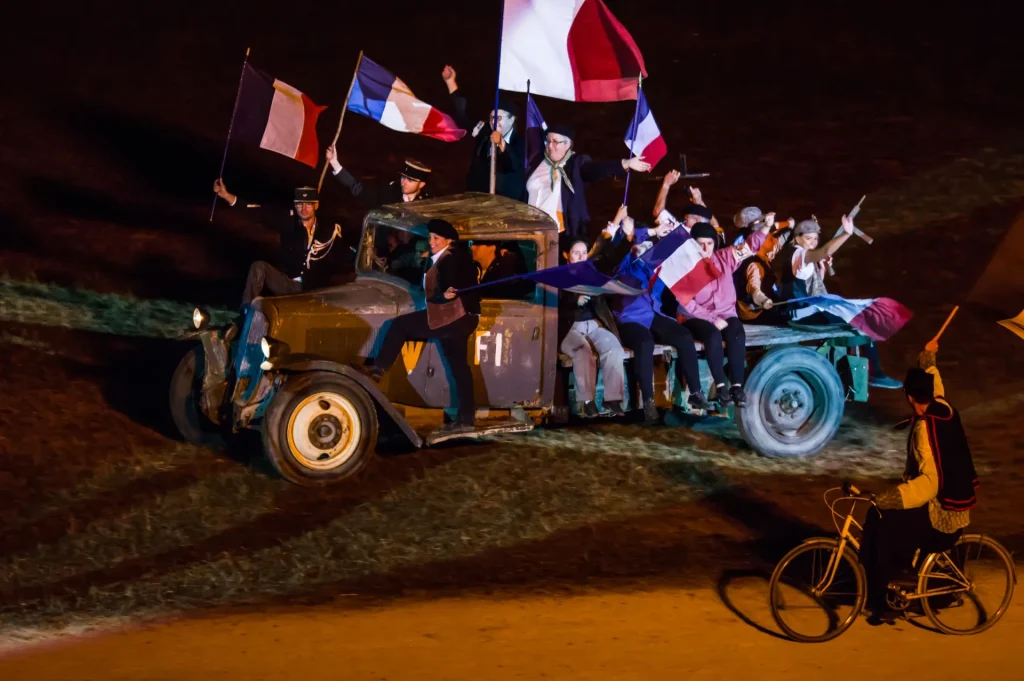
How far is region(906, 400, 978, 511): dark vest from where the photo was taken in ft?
25.1

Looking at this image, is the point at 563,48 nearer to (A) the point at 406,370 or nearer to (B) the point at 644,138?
(B) the point at 644,138

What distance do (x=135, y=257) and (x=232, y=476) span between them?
681 centimetres

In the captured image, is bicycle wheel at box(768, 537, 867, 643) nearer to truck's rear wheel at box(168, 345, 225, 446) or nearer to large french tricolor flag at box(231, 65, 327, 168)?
truck's rear wheel at box(168, 345, 225, 446)

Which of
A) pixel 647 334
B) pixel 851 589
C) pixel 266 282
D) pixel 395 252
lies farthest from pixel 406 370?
pixel 851 589

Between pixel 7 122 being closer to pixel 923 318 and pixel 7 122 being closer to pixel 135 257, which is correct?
pixel 135 257

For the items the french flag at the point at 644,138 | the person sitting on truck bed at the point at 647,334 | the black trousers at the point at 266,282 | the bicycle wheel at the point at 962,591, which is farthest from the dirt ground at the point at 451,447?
the french flag at the point at 644,138

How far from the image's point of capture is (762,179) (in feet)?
65.6

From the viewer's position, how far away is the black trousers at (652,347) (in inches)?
444

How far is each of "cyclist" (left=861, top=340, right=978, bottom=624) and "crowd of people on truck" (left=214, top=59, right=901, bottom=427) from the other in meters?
3.69

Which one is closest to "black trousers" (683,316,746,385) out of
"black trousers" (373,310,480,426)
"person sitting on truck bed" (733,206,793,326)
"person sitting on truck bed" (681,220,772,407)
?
"person sitting on truck bed" (681,220,772,407)

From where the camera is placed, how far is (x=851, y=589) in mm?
8031

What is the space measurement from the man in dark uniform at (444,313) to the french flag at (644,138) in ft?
8.70

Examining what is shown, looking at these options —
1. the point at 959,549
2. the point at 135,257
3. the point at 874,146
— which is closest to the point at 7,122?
the point at 135,257

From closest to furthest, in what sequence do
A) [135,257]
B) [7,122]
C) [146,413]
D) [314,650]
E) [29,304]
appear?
[314,650] → [146,413] → [29,304] → [135,257] → [7,122]
